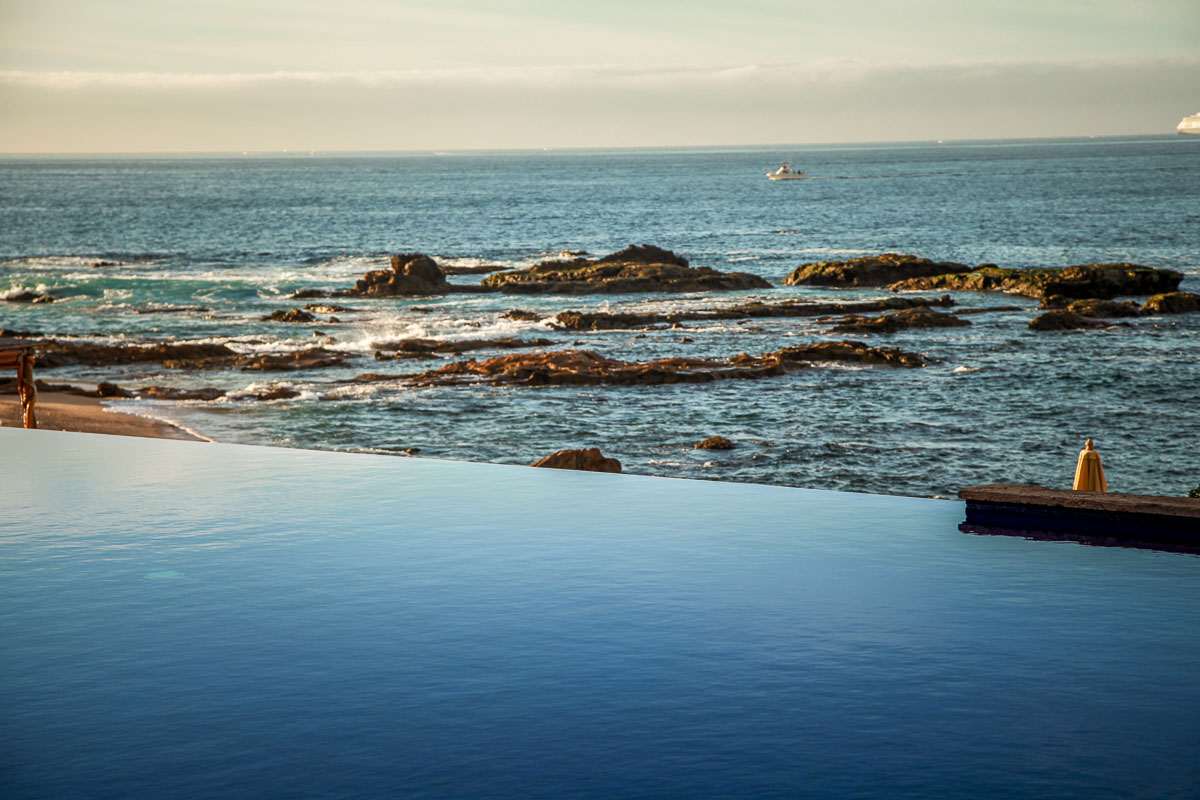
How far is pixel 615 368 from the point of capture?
1994cm

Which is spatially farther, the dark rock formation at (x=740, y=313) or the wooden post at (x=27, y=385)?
the dark rock formation at (x=740, y=313)

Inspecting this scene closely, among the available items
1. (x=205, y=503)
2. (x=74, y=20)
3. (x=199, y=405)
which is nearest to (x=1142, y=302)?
(x=199, y=405)

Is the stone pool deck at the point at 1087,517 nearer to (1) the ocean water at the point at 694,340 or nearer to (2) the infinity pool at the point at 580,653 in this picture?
(2) the infinity pool at the point at 580,653

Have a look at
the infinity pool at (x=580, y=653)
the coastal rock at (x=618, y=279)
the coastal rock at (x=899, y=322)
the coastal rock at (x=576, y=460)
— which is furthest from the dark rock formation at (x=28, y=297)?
the infinity pool at (x=580, y=653)

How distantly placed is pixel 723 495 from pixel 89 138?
141 ft

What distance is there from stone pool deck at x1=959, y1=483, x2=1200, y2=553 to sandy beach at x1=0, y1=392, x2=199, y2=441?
1015 cm

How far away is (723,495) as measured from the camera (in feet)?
24.9

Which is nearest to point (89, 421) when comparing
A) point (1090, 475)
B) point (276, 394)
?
point (276, 394)

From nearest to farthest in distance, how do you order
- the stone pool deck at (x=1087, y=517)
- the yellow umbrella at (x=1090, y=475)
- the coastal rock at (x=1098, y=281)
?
the stone pool deck at (x=1087, y=517)
the yellow umbrella at (x=1090, y=475)
the coastal rock at (x=1098, y=281)

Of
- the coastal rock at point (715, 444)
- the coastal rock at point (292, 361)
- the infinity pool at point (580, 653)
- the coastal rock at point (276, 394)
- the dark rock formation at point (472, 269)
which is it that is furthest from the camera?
the dark rock formation at point (472, 269)

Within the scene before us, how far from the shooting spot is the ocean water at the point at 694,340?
52.5ft

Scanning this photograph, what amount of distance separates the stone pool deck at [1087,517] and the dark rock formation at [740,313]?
18.9 meters

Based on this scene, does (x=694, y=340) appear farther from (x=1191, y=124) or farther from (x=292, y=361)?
(x=1191, y=124)

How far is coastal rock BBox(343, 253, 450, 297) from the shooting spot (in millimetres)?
32562
